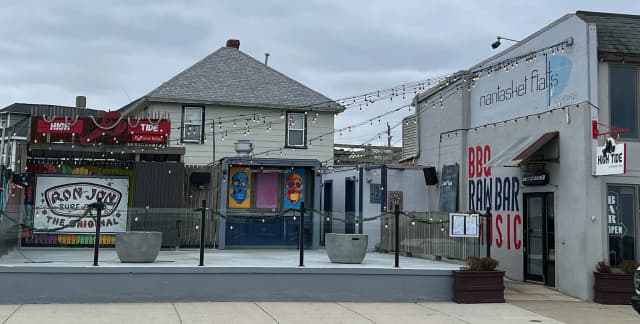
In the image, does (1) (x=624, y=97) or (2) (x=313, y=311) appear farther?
(1) (x=624, y=97)

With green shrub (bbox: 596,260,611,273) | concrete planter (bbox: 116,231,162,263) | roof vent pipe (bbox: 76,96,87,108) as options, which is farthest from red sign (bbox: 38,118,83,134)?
roof vent pipe (bbox: 76,96,87,108)

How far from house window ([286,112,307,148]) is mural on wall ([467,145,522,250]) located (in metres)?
9.12

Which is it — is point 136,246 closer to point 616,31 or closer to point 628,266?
point 628,266

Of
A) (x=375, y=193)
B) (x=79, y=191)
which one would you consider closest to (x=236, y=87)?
(x=375, y=193)

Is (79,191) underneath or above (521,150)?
underneath

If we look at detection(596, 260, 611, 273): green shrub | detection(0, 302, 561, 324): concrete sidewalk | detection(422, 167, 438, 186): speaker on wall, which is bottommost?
detection(0, 302, 561, 324): concrete sidewalk

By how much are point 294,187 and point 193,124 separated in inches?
272

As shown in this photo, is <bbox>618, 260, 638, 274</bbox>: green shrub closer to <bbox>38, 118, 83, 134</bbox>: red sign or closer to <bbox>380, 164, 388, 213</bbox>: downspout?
<bbox>380, 164, 388, 213</bbox>: downspout

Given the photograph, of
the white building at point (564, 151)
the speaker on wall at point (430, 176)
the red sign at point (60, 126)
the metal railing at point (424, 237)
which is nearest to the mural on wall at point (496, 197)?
the white building at point (564, 151)

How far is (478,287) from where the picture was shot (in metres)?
13.2

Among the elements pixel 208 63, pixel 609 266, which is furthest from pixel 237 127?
pixel 609 266

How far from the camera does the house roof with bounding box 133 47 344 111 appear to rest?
24672 mm

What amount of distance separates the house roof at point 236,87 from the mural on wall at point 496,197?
25.8 feet

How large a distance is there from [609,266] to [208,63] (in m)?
18.1
